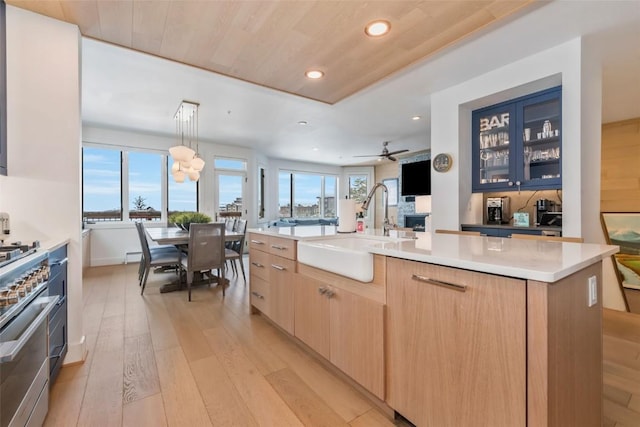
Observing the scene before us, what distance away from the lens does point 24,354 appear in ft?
3.67

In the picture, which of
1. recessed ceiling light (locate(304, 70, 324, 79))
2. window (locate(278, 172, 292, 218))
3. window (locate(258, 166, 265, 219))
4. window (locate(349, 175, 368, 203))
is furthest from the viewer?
window (locate(349, 175, 368, 203))

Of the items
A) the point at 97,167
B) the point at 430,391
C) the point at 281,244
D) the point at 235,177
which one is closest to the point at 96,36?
the point at 281,244

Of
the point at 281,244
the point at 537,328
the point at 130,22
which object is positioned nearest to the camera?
the point at 537,328

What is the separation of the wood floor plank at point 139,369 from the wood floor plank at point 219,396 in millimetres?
243

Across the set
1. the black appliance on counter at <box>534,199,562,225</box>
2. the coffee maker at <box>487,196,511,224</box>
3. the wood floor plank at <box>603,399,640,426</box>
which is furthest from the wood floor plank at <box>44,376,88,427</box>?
the black appliance on counter at <box>534,199,562,225</box>

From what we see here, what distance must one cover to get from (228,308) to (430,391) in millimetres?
2386

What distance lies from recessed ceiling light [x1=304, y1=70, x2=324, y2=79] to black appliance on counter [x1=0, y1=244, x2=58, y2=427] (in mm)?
2354

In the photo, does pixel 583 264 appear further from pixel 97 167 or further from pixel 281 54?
pixel 97 167

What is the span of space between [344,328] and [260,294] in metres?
1.25

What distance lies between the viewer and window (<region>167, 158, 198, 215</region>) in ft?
20.2

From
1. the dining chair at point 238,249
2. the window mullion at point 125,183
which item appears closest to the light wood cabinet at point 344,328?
the dining chair at point 238,249

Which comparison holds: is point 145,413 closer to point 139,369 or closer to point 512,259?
point 139,369

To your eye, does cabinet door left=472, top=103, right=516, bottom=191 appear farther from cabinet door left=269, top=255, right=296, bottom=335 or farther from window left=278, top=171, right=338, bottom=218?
window left=278, top=171, right=338, bottom=218

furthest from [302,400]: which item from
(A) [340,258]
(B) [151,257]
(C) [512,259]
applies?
(B) [151,257]
